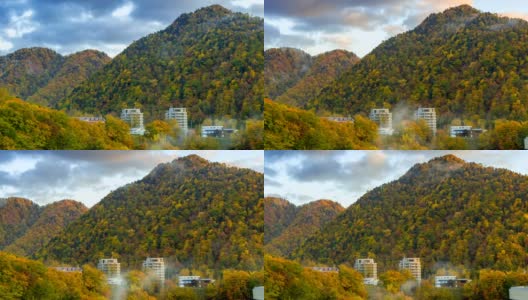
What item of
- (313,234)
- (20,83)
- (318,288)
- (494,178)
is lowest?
(318,288)

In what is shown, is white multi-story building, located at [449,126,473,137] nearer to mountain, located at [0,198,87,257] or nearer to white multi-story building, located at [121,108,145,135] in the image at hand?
white multi-story building, located at [121,108,145,135]

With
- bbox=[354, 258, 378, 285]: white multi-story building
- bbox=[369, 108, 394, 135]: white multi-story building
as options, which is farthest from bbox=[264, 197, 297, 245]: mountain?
bbox=[369, 108, 394, 135]: white multi-story building

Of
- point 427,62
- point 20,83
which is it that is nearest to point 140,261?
point 20,83

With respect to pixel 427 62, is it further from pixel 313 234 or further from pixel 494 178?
pixel 313 234

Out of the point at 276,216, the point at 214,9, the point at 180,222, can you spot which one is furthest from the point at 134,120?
the point at 276,216

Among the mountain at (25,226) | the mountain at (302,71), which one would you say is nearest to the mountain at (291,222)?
the mountain at (302,71)

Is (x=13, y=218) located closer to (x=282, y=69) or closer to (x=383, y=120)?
(x=282, y=69)
